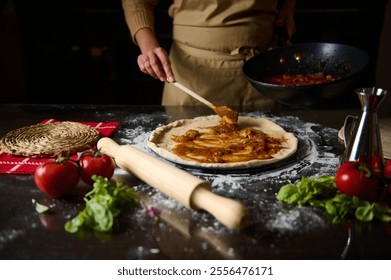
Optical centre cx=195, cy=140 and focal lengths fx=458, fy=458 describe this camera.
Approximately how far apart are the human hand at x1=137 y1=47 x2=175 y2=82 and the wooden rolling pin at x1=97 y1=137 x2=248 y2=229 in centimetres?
66

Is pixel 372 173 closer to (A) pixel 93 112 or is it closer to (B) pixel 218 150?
(B) pixel 218 150

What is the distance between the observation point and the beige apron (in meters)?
2.38

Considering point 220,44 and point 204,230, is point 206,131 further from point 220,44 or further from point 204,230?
point 204,230

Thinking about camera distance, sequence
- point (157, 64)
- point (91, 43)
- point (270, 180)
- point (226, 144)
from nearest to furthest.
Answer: point (270, 180) → point (226, 144) → point (157, 64) → point (91, 43)

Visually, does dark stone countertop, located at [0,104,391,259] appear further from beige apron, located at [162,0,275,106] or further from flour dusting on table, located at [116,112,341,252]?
beige apron, located at [162,0,275,106]

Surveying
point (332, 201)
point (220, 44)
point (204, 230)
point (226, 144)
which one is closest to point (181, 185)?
point (204, 230)

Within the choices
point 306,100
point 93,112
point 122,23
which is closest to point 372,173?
point 306,100

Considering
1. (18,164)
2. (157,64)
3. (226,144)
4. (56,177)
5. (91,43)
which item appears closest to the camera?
(56,177)

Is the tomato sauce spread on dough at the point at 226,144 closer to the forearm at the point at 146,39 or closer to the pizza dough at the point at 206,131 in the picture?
the pizza dough at the point at 206,131

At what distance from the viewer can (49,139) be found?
72.1 inches

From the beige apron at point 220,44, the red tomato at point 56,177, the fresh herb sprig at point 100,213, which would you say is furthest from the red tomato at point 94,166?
the beige apron at point 220,44

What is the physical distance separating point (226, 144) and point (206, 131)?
19 centimetres

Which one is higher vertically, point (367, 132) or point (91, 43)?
point (367, 132)

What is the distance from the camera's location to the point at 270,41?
257 cm
